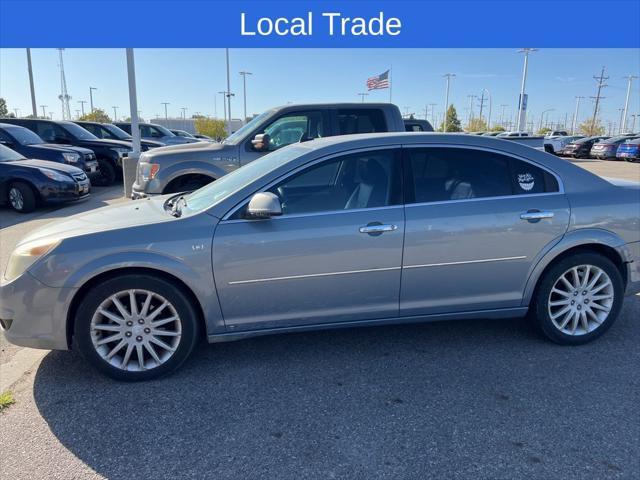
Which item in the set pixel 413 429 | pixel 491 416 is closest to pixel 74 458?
pixel 413 429

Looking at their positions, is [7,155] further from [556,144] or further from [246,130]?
[556,144]

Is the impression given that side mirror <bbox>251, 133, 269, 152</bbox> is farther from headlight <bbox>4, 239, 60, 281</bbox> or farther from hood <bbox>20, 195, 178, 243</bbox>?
headlight <bbox>4, 239, 60, 281</bbox>

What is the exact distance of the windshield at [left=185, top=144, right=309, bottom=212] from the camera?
3.53m

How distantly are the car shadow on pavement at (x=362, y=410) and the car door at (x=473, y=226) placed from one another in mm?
502

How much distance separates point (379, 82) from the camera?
96.4 feet

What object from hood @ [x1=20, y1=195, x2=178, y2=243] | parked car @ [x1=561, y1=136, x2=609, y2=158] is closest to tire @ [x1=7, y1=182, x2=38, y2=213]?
hood @ [x1=20, y1=195, x2=178, y2=243]

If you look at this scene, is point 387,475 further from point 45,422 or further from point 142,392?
point 45,422

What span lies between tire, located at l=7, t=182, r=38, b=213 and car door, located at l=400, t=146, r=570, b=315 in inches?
342

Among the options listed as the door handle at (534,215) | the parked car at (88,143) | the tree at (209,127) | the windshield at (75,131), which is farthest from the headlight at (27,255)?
the tree at (209,127)

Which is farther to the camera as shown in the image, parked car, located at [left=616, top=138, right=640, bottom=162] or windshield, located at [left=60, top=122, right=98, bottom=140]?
parked car, located at [left=616, top=138, right=640, bottom=162]

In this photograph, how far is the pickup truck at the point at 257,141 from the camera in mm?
7027

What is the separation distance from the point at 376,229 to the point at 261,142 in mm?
4122

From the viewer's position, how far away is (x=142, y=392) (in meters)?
3.20

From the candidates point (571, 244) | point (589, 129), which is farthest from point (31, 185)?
point (589, 129)
